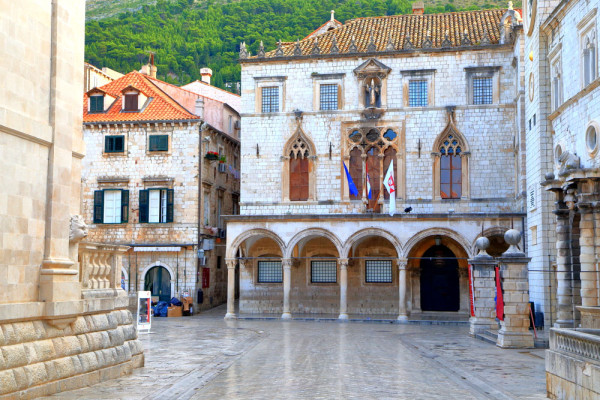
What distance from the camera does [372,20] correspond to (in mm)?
39562

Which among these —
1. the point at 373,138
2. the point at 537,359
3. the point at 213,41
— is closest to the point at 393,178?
the point at 373,138

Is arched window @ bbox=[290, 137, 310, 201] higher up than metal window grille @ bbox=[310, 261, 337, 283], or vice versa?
arched window @ bbox=[290, 137, 310, 201]

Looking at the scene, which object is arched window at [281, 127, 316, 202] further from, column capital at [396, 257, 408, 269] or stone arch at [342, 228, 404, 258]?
column capital at [396, 257, 408, 269]

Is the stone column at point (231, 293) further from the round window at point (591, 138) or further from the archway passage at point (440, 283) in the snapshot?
the round window at point (591, 138)

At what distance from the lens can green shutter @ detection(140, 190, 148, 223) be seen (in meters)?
37.1

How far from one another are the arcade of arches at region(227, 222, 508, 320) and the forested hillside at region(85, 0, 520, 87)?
46108 millimetres

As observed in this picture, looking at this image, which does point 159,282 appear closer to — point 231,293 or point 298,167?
point 231,293

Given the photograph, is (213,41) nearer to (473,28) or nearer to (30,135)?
(473,28)

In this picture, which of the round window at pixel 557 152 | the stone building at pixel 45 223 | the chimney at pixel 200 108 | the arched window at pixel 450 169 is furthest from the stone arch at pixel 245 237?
the stone building at pixel 45 223

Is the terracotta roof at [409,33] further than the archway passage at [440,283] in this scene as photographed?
Yes

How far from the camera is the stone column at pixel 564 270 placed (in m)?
21.5

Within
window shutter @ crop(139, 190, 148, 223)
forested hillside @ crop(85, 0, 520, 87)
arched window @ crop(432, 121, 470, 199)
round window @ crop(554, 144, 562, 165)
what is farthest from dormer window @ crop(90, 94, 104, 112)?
forested hillside @ crop(85, 0, 520, 87)

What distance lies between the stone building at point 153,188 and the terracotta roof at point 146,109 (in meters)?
0.05

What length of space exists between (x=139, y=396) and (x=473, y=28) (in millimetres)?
29245
